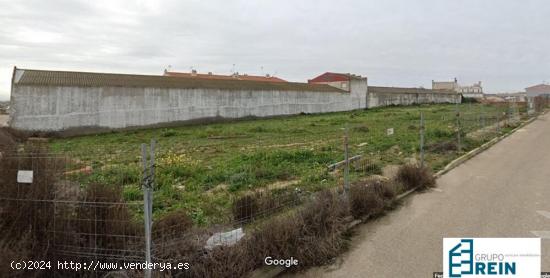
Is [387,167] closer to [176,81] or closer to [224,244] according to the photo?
[224,244]

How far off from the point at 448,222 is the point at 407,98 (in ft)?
209

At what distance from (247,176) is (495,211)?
4.79 meters

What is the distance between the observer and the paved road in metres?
4.50

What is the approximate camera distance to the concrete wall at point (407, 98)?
57878mm

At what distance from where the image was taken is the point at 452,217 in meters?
6.21

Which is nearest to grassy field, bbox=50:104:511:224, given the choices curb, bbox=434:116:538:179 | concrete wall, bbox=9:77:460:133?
curb, bbox=434:116:538:179

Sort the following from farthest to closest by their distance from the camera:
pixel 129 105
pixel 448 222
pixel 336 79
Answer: pixel 336 79 → pixel 129 105 → pixel 448 222

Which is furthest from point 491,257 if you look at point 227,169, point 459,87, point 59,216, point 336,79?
point 459,87

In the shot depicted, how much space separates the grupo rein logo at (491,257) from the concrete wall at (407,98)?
5328cm

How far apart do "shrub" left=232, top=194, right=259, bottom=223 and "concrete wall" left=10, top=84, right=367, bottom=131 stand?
23685 millimetres

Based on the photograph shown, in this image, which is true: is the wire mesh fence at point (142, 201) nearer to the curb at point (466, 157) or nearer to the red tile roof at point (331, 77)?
the curb at point (466, 157)

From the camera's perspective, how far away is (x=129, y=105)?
28.8m

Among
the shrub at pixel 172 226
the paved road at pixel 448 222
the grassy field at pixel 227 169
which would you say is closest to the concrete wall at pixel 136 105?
the grassy field at pixel 227 169

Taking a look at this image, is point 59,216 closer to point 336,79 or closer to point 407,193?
point 407,193
